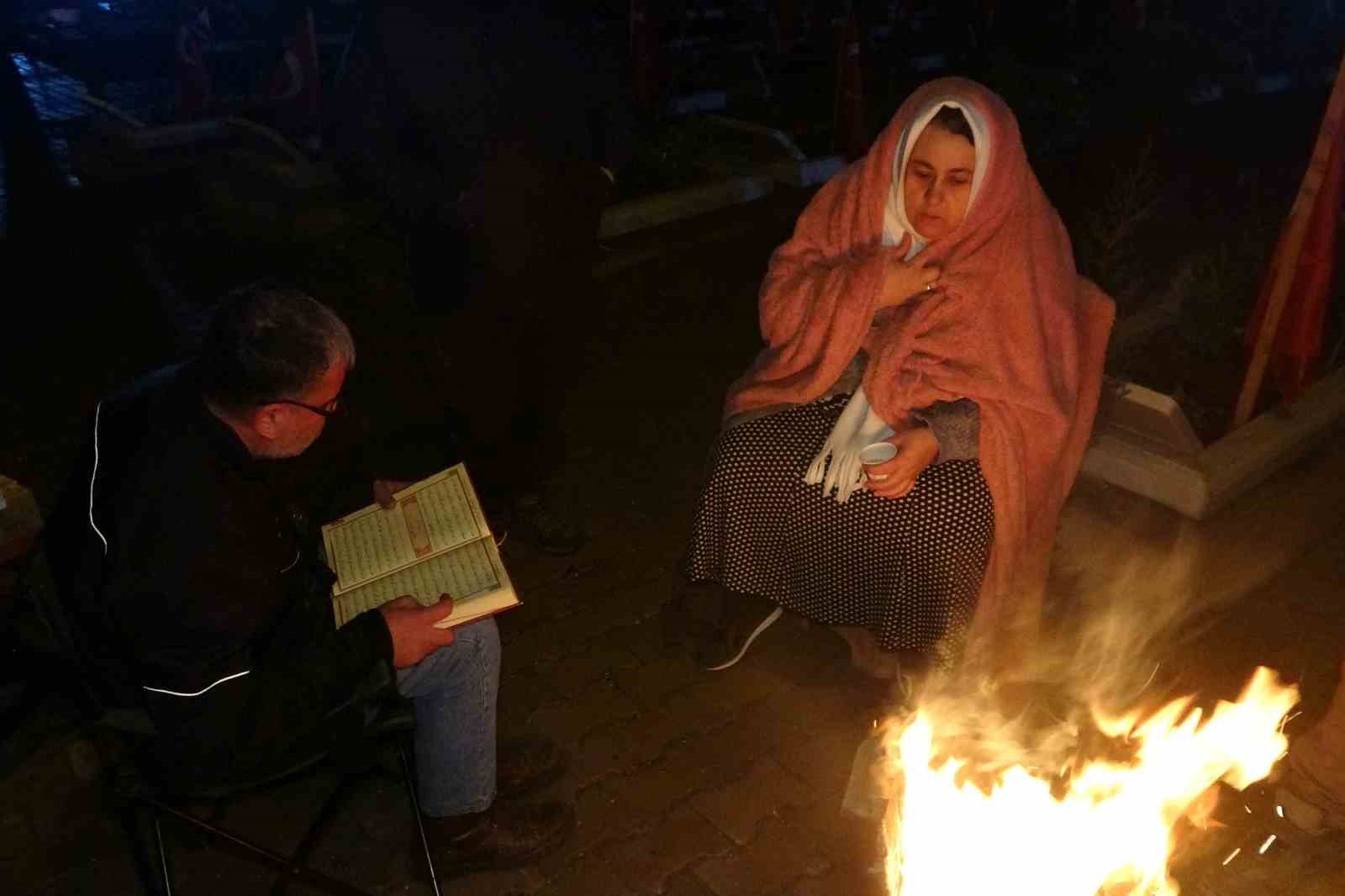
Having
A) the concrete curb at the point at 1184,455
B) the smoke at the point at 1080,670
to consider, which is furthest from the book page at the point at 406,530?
the concrete curb at the point at 1184,455

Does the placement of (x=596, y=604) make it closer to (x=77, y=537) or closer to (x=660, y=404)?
(x=660, y=404)

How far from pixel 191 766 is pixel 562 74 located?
2.88 meters

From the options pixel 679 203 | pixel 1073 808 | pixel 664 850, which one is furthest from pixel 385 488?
pixel 679 203

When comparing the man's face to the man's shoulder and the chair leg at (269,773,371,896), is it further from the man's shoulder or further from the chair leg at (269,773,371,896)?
the chair leg at (269,773,371,896)

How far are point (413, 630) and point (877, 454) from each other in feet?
4.88

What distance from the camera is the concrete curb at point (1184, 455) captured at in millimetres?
4508

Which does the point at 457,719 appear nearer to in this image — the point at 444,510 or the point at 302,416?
the point at 444,510

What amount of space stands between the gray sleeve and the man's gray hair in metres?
1.90

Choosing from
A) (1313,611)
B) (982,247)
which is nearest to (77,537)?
(982,247)

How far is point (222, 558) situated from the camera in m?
2.14

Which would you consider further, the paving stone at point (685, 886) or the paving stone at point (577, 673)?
the paving stone at point (577, 673)

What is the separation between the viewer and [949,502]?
319 centimetres

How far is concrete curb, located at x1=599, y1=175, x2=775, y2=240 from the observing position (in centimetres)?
830

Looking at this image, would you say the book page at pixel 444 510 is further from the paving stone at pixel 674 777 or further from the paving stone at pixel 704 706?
the paving stone at pixel 704 706
